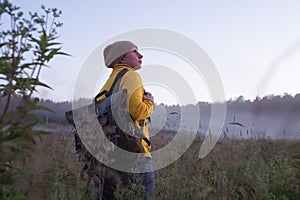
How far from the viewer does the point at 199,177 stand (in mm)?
4273

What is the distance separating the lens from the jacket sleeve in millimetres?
3836

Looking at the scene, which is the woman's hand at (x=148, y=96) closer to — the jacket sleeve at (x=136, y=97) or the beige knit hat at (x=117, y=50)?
the jacket sleeve at (x=136, y=97)

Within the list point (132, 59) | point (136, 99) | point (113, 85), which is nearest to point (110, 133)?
point (136, 99)

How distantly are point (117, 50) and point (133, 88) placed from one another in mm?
562

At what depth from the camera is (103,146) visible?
3.54 meters

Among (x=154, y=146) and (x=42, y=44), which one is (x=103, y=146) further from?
(x=154, y=146)

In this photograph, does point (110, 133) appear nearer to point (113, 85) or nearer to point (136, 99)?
point (136, 99)

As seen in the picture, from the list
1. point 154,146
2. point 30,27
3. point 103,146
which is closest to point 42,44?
point 30,27

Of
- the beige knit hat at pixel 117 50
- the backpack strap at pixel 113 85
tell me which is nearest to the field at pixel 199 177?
the backpack strap at pixel 113 85

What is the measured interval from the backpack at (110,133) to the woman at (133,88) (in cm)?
11

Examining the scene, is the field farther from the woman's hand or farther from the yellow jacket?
the woman's hand

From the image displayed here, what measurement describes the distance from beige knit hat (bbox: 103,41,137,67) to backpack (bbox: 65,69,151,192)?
1.86ft

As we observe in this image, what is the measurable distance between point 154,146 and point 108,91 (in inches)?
131

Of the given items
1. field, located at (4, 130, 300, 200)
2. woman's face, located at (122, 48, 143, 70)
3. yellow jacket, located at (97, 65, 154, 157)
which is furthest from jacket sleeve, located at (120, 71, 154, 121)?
field, located at (4, 130, 300, 200)
